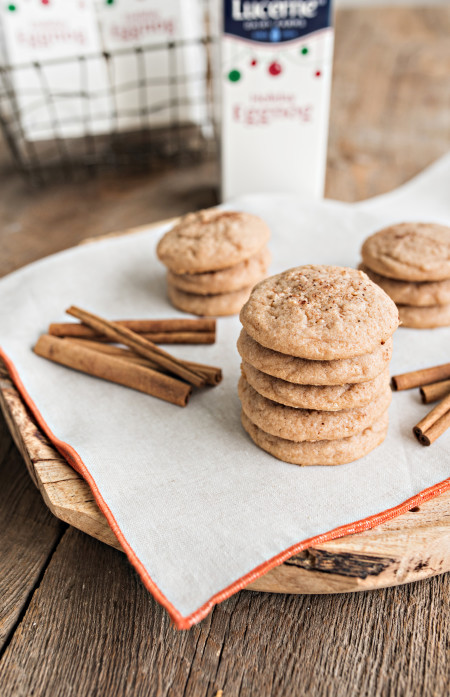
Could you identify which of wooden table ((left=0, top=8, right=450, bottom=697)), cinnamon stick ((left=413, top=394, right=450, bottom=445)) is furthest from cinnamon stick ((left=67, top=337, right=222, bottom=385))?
cinnamon stick ((left=413, top=394, right=450, bottom=445))

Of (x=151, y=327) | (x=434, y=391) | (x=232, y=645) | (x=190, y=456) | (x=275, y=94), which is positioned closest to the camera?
(x=232, y=645)

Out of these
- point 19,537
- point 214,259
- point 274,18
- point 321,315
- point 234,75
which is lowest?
point 19,537

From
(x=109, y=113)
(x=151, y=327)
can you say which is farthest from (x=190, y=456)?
(x=109, y=113)

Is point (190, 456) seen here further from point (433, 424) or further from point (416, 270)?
point (416, 270)

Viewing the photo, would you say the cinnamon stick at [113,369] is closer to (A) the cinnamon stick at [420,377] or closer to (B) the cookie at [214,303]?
(B) the cookie at [214,303]

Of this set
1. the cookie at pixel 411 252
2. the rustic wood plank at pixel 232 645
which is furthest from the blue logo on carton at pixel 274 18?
the rustic wood plank at pixel 232 645

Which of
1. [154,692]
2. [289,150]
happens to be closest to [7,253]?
[289,150]
